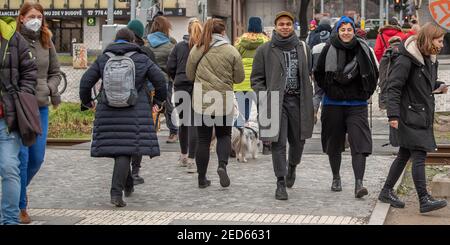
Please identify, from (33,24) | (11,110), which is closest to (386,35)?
(33,24)

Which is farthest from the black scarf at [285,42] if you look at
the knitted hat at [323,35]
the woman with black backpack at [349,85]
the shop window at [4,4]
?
the shop window at [4,4]

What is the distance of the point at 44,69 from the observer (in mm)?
7332

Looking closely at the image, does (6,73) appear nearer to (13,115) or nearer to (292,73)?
(13,115)

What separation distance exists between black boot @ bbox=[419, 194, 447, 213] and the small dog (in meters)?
3.82

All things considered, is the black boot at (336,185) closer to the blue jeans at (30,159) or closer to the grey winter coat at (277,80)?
the grey winter coat at (277,80)

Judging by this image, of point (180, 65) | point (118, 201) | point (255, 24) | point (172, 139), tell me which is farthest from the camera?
point (172, 139)

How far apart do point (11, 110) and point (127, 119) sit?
1.50m

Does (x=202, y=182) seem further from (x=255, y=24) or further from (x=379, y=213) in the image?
(x=255, y=24)

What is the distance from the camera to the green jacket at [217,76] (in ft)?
28.4

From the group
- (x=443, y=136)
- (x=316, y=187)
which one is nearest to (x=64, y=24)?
(x=443, y=136)

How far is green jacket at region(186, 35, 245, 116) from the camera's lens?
28.4ft

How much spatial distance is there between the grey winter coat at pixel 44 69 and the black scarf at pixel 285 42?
2234mm

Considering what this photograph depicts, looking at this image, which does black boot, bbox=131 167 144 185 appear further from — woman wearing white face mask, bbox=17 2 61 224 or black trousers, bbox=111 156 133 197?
woman wearing white face mask, bbox=17 2 61 224
